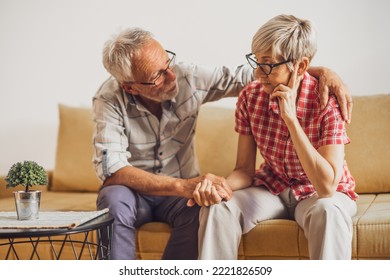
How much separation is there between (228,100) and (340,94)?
2.40 ft

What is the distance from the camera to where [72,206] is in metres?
2.08

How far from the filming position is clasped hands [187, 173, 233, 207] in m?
1.67

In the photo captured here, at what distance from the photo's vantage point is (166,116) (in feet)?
6.59

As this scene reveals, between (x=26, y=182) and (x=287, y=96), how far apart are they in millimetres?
732

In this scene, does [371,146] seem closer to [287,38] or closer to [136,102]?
[287,38]

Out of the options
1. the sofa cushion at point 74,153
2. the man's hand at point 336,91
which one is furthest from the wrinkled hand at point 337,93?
the sofa cushion at point 74,153

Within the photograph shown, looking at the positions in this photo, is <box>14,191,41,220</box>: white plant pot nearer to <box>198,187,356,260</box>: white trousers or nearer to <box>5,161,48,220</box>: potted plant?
<box>5,161,48,220</box>: potted plant

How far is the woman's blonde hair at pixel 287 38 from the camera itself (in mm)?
1641

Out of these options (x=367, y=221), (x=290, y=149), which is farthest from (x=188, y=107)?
(x=367, y=221)

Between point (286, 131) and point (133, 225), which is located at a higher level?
point (286, 131)

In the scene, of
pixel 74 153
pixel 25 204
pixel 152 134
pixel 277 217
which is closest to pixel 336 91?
pixel 277 217

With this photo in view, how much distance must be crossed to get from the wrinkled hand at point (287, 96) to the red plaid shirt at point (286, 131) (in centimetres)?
5

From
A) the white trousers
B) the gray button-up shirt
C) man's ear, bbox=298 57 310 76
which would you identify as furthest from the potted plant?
man's ear, bbox=298 57 310 76
